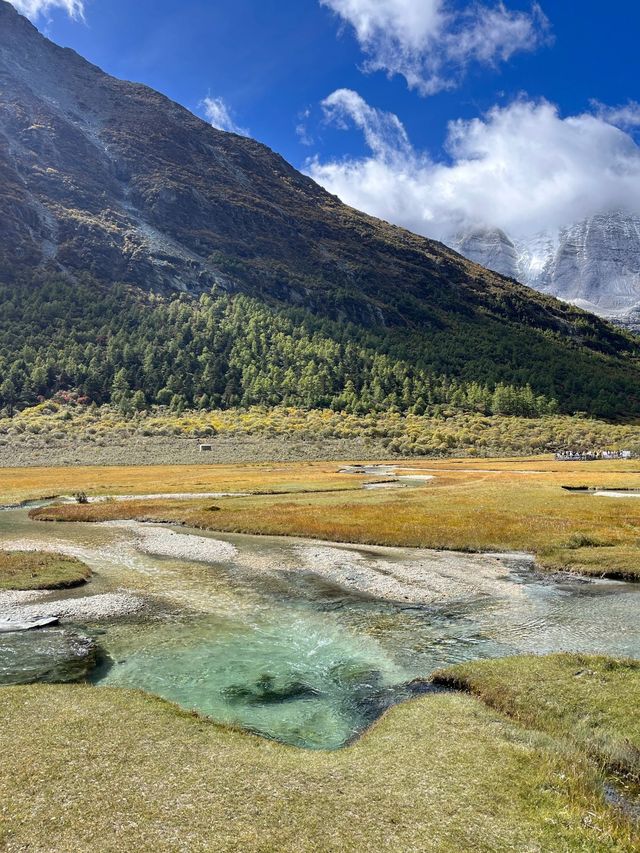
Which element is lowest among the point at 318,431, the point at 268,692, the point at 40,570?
the point at 40,570

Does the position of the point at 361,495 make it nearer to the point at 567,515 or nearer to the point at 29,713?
the point at 567,515

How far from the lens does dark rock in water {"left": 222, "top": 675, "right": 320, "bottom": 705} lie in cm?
1975

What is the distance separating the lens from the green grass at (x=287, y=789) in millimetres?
10852

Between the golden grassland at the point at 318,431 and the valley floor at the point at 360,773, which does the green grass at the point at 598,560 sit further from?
the golden grassland at the point at 318,431

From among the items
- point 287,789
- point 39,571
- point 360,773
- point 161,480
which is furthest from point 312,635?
point 161,480

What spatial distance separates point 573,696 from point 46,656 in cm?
2093

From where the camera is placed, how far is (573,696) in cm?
1817

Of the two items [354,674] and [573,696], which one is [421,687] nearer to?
[354,674]

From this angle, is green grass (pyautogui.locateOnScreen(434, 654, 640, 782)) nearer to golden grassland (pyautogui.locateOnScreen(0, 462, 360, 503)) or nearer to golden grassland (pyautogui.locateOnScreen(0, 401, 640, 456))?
Answer: golden grassland (pyautogui.locateOnScreen(0, 462, 360, 503))

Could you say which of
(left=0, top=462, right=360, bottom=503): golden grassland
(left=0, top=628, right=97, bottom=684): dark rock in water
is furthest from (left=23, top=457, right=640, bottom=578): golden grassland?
(left=0, top=628, right=97, bottom=684): dark rock in water

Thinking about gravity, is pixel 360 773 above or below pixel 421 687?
above

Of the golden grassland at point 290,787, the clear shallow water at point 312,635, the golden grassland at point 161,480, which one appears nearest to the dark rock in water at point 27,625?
the clear shallow water at point 312,635

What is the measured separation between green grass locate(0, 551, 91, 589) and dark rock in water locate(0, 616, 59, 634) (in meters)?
6.93

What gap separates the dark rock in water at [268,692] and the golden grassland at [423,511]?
26.0 meters
